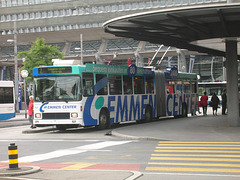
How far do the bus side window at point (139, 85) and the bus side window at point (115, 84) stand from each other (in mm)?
1613

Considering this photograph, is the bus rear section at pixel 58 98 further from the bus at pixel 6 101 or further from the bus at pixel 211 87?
the bus at pixel 211 87

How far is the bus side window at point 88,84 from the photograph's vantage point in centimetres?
2036

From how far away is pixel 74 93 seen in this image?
65.8ft

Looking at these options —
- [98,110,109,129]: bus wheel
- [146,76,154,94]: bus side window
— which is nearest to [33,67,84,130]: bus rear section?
[98,110,109,129]: bus wheel

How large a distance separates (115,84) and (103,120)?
6.88ft

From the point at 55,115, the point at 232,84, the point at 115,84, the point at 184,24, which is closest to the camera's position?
the point at 184,24

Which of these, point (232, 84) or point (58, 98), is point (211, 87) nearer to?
point (232, 84)

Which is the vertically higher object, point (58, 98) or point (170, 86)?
point (170, 86)

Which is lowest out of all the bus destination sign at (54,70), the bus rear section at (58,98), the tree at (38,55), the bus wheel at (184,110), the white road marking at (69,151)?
the white road marking at (69,151)

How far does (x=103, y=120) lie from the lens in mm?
21766

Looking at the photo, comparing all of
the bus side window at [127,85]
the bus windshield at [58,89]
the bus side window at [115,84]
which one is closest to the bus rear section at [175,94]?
the bus side window at [127,85]

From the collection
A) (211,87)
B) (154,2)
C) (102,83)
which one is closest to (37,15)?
(154,2)

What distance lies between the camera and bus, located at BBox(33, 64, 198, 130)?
20094mm

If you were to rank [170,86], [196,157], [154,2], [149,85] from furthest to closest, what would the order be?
[154,2]
[170,86]
[149,85]
[196,157]
